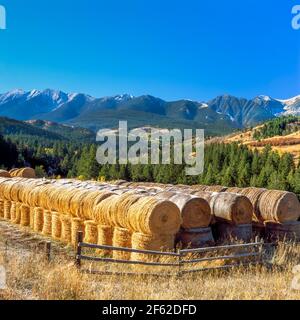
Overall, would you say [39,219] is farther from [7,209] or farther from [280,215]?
[280,215]

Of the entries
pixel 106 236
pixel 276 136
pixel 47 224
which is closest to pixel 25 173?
pixel 47 224

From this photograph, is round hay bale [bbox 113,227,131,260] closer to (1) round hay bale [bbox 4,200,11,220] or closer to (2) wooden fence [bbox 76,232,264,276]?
(2) wooden fence [bbox 76,232,264,276]

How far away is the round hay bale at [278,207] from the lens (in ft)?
58.2

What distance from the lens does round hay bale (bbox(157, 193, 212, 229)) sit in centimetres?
1544

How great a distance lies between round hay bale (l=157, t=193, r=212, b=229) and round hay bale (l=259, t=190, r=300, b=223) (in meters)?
3.10

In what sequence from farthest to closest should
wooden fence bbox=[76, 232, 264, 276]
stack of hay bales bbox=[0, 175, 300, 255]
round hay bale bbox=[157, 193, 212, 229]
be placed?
1. round hay bale bbox=[157, 193, 212, 229]
2. stack of hay bales bbox=[0, 175, 300, 255]
3. wooden fence bbox=[76, 232, 264, 276]

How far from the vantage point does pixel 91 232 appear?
54.2 ft

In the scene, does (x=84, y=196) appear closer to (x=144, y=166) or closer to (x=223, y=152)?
(x=144, y=166)

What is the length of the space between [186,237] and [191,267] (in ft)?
9.34

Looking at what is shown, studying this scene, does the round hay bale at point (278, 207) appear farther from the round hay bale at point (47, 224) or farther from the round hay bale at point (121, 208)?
the round hay bale at point (47, 224)

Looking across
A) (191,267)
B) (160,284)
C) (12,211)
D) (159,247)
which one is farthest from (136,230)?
(12,211)

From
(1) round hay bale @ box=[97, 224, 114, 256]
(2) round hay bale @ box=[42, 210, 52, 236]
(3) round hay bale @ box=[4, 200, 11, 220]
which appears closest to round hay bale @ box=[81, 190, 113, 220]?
(1) round hay bale @ box=[97, 224, 114, 256]

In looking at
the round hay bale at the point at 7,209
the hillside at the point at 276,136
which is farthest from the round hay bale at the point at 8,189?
the hillside at the point at 276,136
